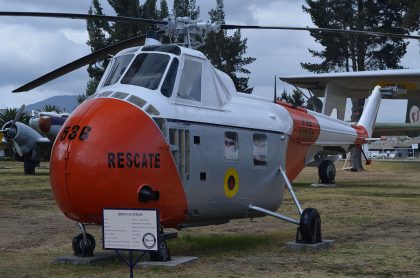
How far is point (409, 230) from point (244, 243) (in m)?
3.69

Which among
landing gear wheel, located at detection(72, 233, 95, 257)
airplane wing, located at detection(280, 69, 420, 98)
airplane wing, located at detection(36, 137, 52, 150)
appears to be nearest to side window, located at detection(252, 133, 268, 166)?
landing gear wheel, located at detection(72, 233, 95, 257)

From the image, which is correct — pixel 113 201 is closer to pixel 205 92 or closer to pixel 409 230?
pixel 205 92

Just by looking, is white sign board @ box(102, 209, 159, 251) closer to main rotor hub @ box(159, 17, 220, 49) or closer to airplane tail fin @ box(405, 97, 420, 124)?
main rotor hub @ box(159, 17, 220, 49)

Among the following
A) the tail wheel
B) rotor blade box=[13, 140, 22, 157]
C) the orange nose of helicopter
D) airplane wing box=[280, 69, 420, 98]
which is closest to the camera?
the orange nose of helicopter

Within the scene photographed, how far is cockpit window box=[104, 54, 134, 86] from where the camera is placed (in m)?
9.66

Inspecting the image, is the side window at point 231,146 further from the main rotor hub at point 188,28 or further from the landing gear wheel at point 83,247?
the landing gear wheel at point 83,247

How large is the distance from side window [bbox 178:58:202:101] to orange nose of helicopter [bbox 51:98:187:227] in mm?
1061

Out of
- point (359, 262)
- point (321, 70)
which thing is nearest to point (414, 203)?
point (359, 262)

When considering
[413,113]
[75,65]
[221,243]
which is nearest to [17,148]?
[413,113]

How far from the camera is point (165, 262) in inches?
350

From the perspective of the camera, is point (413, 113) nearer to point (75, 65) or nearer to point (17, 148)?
point (17, 148)

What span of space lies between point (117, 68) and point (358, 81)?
18.5 metres

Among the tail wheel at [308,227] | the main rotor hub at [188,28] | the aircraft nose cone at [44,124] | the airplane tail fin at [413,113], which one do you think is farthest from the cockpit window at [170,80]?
the airplane tail fin at [413,113]

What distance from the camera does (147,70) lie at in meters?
9.46
